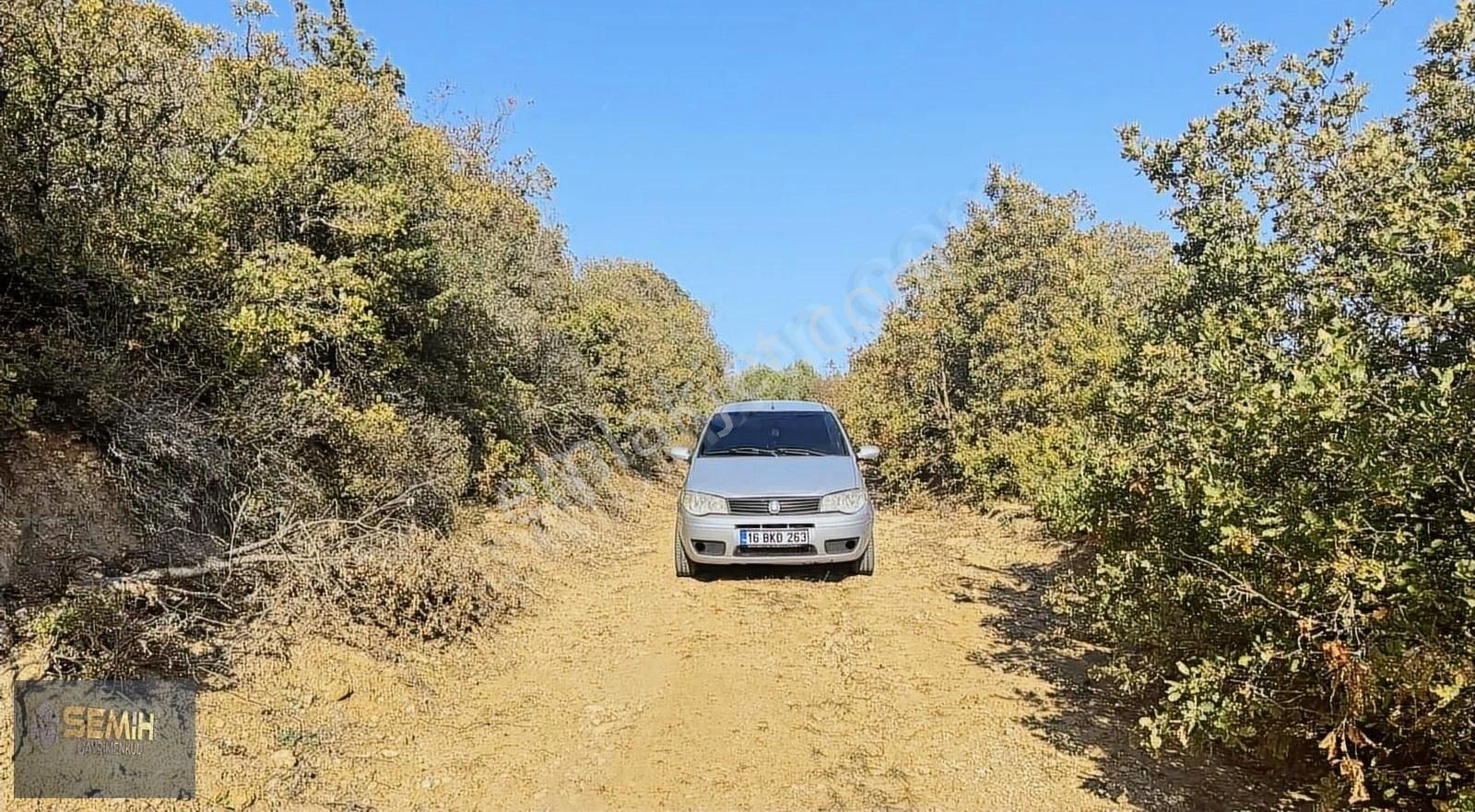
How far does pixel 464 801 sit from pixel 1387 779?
3836mm

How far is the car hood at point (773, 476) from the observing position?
302 inches

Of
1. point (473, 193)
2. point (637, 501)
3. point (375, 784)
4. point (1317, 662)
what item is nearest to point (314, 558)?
point (375, 784)

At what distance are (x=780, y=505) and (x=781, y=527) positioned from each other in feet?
0.66

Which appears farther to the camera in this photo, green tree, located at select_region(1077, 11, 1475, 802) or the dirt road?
the dirt road

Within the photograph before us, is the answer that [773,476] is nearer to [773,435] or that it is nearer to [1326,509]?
[773,435]

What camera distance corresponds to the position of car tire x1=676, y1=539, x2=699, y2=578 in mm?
8234

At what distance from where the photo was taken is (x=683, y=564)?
8273 mm

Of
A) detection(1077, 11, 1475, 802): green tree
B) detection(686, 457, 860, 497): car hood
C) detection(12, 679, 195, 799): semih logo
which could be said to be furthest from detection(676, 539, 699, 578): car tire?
detection(12, 679, 195, 799): semih logo

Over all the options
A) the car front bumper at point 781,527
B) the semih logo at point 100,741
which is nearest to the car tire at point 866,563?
the car front bumper at point 781,527

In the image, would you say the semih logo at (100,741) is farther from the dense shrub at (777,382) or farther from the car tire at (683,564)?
the dense shrub at (777,382)

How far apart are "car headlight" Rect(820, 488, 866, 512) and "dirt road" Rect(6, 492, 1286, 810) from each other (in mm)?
830

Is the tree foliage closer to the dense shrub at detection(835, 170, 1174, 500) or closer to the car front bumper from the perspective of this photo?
the car front bumper

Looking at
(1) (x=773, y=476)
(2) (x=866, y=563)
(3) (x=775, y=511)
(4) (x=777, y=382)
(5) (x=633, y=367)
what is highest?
(4) (x=777, y=382)

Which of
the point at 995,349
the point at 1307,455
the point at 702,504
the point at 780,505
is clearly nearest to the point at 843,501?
the point at 780,505
